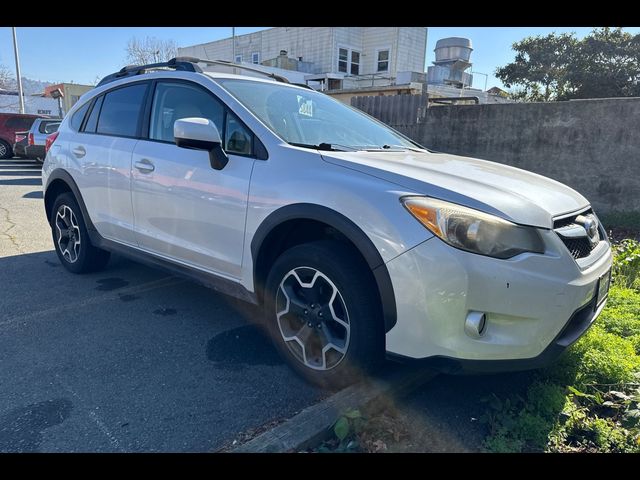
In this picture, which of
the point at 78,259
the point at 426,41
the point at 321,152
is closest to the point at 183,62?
the point at 321,152

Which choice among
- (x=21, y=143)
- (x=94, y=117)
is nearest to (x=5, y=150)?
(x=21, y=143)

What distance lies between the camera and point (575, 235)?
238 cm

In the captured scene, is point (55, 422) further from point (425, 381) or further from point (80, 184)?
point (80, 184)

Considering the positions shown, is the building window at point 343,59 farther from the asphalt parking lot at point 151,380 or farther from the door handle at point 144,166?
the door handle at point 144,166

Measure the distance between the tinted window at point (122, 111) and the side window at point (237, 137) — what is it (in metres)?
1.17

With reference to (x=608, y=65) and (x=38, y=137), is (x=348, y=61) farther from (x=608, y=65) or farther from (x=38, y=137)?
(x=38, y=137)

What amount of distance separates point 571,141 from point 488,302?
254 inches

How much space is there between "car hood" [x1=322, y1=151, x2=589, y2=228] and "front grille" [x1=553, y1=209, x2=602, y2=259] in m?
0.06

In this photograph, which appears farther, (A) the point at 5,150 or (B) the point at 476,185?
(A) the point at 5,150

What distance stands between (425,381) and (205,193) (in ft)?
6.13

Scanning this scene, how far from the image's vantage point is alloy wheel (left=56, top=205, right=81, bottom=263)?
459 centimetres

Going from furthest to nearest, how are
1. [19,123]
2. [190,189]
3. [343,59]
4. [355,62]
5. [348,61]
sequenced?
[355,62], [348,61], [343,59], [19,123], [190,189]

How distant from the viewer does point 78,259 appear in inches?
181

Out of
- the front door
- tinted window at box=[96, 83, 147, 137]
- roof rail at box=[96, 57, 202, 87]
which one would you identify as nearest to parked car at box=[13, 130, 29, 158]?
roof rail at box=[96, 57, 202, 87]
